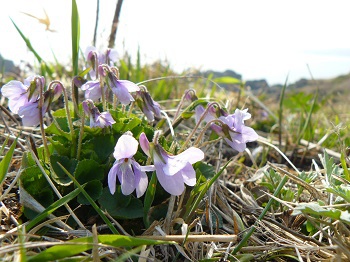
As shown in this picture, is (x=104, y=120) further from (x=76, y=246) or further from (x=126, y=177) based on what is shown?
(x=76, y=246)

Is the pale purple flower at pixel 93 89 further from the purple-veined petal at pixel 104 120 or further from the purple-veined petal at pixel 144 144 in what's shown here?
the purple-veined petal at pixel 144 144

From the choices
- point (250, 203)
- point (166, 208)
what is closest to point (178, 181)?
point (166, 208)

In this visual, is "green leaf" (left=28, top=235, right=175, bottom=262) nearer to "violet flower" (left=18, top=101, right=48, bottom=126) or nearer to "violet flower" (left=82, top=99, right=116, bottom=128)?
"violet flower" (left=82, top=99, right=116, bottom=128)

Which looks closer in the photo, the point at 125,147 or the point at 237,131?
the point at 125,147

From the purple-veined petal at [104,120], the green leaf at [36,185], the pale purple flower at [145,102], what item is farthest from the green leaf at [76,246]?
the pale purple flower at [145,102]

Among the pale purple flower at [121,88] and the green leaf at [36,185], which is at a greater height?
the pale purple flower at [121,88]

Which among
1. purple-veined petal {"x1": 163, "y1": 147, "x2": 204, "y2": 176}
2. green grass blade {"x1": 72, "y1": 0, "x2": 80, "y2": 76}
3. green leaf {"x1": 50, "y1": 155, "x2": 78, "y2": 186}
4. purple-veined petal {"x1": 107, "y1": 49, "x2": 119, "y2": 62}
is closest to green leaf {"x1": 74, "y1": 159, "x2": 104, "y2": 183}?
green leaf {"x1": 50, "y1": 155, "x2": 78, "y2": 186}

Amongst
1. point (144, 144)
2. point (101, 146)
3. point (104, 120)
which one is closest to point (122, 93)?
point (104, 120)
